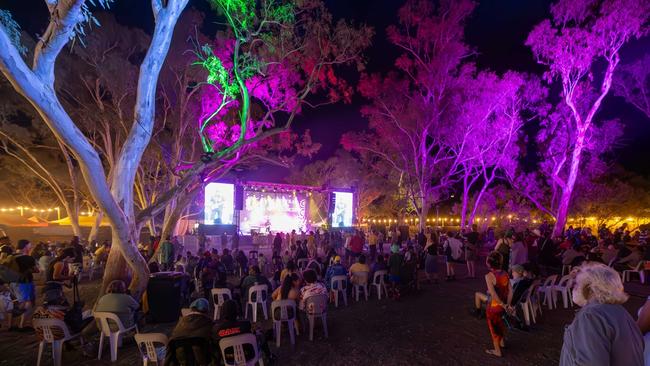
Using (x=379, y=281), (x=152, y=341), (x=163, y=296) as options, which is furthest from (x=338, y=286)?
(x=152, y=341)

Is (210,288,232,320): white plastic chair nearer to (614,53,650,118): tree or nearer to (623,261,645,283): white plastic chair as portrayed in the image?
(623,261,645,283): white plastic chair

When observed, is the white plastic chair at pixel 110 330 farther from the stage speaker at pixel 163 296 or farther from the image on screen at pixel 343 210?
the image on screen at pixel 343 210

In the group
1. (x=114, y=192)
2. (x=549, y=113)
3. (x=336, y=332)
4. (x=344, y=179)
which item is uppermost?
(x=549, y=113)

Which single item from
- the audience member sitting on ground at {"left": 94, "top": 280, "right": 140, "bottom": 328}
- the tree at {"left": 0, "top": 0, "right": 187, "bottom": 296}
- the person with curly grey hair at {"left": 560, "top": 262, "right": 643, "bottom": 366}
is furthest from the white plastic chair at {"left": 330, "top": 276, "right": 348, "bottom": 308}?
the person with curly grey hair at {"left": 560, "top": 262, "right": 643, "bottom": 366}

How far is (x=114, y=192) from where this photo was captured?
6535 mm

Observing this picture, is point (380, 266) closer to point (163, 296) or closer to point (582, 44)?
point (163, 296)

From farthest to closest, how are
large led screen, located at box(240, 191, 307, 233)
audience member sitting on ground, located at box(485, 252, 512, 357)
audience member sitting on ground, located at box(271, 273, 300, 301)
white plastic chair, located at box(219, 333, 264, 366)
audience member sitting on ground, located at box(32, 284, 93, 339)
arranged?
large led screen, located at box(240, 191, 307, 233) → audience member sitting on ground, located at box(271, 273, 300, 301) → audience member sitting on ground, located at box(485, 252, 512, 357) → audience member sitting on ground, located at box(32, 284, 93, 339) → white plastic chair, located at box(219, 333, 264, 366)

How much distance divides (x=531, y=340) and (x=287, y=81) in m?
9.66

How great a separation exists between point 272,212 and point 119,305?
20383 millimetres

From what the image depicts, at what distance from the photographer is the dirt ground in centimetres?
477

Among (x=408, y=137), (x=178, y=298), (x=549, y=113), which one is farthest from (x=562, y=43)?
(x=178, y=298)

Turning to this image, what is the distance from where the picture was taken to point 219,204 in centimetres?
2192

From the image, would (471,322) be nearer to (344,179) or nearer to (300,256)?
(300,256)

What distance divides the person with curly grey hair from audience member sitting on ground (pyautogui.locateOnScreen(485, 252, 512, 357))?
3060 mm
